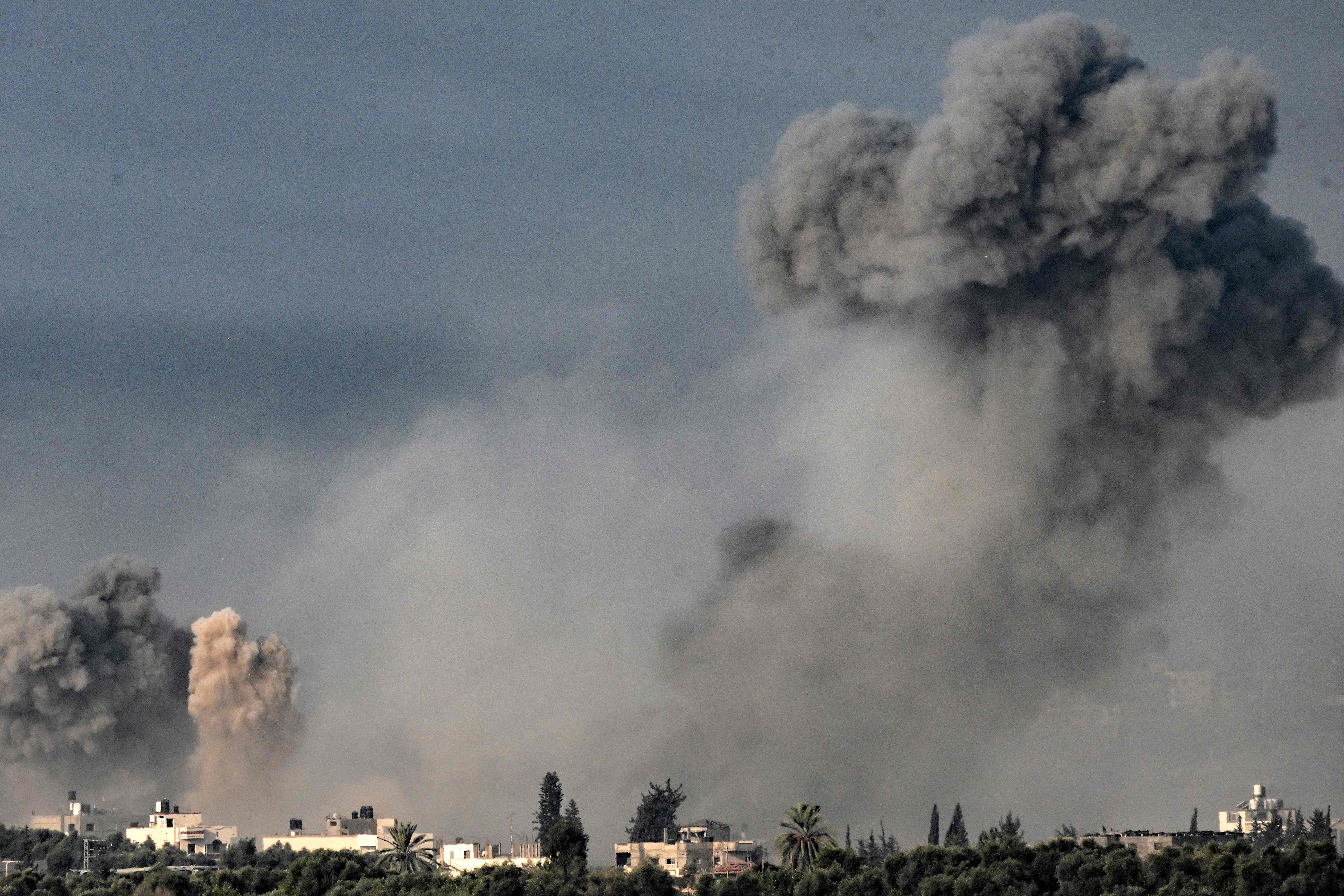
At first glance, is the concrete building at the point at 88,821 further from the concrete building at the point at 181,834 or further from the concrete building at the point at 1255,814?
the concrete building at the point at 1255,814

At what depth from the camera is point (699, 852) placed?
106062 mm

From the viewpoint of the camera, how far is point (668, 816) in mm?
115438

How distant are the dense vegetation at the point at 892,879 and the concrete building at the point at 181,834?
1240 inches

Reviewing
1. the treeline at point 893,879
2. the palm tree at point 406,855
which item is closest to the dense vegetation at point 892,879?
the treeline at point 893,879

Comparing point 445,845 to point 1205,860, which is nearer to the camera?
point 1205,860

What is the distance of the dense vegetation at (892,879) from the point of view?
235 ft

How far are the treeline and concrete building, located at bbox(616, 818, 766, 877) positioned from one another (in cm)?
1244

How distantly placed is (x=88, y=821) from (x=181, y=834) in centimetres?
818

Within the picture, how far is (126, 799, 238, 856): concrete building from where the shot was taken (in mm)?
122812

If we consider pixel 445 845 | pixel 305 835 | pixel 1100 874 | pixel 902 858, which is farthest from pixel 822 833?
pixel 305 835

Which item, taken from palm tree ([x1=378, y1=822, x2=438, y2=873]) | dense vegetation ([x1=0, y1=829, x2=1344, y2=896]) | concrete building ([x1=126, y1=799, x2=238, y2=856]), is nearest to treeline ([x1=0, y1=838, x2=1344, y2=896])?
dense vegetation ([x1=0, y1=829, x2=1344, y2=896])

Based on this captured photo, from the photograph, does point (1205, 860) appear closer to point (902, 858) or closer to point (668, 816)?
point (902, 858)

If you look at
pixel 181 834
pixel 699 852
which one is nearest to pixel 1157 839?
pixel 699 852

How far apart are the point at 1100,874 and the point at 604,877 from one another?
63.0ft
